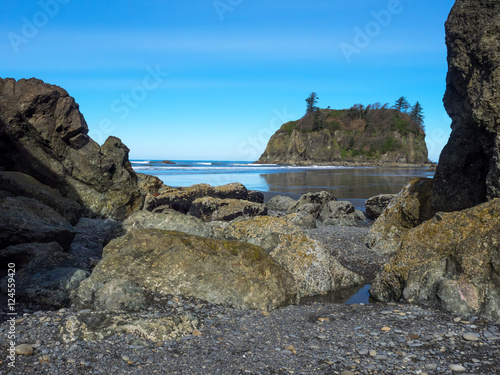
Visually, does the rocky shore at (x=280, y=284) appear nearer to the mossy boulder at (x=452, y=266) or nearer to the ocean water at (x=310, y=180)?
the mossy boulder at (x=452, y=266)

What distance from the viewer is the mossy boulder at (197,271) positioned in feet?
22.4

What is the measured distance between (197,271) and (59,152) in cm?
1146

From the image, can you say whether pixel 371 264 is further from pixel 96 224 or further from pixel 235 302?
pixel 96 224

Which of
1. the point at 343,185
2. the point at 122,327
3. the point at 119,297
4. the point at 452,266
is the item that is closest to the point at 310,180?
the point at 343,185

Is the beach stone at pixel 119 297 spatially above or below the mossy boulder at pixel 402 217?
below

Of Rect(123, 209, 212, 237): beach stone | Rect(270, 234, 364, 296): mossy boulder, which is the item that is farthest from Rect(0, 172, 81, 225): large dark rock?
Rect(270, 234, 364, 296): mossy boulder

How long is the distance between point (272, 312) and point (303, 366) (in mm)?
2078

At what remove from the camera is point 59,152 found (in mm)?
15641

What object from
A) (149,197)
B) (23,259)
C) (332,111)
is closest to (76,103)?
(149,197)

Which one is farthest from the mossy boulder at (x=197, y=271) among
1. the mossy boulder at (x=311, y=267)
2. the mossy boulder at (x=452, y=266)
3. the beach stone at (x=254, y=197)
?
the beach stone at (x=254, y=197)

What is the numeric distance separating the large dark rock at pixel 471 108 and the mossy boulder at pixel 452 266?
1.60m

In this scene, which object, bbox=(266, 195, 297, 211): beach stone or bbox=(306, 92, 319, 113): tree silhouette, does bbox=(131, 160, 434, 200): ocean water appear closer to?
bbox=(266, 195, 297, 211): beach stone

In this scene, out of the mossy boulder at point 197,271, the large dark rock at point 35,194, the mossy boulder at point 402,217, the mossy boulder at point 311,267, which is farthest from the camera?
the large dark rock at point 35,194

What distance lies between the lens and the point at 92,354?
15.4ft
